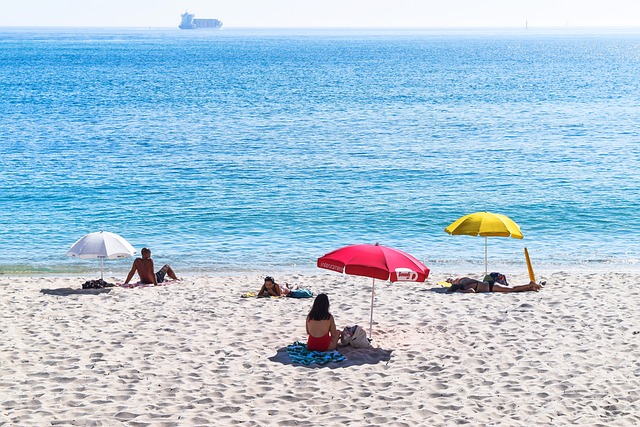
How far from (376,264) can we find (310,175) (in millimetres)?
23306

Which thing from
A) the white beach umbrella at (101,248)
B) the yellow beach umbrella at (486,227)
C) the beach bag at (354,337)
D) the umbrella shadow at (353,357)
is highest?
the yellow beach umbrella at (486,227)

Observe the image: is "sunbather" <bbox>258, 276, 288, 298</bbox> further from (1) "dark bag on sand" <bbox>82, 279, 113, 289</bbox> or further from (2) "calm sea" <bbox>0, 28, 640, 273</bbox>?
(2) "calm sea" <bbox>0, 28, 640, 273</bbox>

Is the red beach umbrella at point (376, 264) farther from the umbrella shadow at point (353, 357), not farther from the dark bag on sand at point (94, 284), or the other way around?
the dark bag on sand at point (94, 284)

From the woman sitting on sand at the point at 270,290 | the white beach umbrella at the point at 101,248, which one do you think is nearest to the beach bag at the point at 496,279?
the woman sitting on sand at the point at 270,290

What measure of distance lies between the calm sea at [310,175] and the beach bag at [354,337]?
938 centimetres

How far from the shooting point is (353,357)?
12375 millimetres

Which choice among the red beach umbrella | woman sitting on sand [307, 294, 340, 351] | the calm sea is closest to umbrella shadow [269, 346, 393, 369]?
woman sitting on sand [307, 294, 340, 351]

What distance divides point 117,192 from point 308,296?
17270 mm

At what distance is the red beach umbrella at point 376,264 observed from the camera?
1247 cm

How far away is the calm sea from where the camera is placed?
24.5 meters

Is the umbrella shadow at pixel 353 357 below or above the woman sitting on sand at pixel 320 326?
below

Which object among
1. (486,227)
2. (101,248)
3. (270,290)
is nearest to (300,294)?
(270,290)

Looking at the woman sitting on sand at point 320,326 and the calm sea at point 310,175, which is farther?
the calm sea at point 310,175

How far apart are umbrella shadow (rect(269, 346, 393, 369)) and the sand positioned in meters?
0.03
